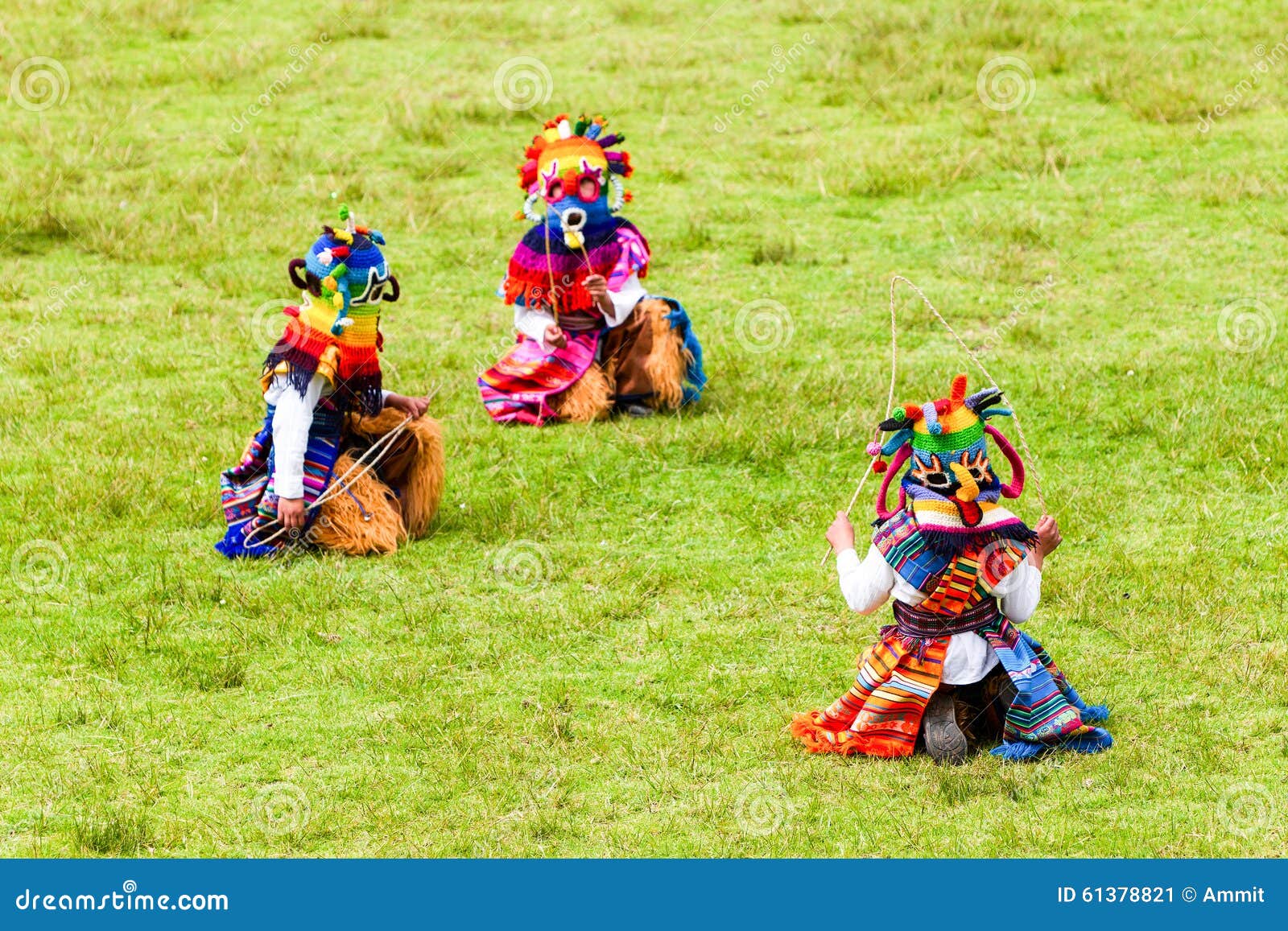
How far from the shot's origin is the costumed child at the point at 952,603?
615 cm

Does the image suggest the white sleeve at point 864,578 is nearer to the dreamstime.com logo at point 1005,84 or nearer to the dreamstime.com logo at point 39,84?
the dreamstime.com logo at point 1005,84

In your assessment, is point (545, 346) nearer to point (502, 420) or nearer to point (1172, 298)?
point (502, 420)

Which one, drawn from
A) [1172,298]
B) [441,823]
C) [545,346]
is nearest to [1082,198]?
[1172,298]

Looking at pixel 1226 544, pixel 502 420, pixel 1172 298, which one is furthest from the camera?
pixel 1172 298

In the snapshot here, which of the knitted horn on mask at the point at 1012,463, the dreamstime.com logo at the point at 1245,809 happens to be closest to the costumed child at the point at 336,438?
the knitted horn on mask at the point at 1012,463

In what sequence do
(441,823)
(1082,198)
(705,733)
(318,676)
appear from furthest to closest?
(1082,198)
(318,676)
(705,733)
(441,823)

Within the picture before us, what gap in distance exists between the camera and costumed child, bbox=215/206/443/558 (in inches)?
316

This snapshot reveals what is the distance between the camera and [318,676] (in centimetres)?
723

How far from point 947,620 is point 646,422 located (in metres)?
3.86

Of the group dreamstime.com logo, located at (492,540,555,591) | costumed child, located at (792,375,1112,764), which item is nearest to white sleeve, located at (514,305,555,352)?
dreamstime.com logo, located at (492,540,555,591)

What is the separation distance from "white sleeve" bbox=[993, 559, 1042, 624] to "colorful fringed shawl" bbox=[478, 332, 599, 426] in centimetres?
413

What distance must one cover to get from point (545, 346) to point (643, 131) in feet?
16.0

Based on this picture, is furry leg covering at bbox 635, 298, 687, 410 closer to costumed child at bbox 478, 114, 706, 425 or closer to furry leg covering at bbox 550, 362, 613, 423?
costumed child at bbox 478, 114, 706, 425

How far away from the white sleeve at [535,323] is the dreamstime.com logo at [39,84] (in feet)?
22.3
